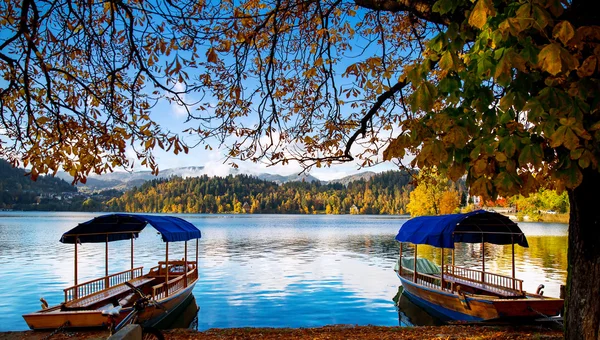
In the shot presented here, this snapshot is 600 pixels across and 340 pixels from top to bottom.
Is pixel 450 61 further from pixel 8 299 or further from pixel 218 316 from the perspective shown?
pixel 8 299

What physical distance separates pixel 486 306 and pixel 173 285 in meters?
11.3

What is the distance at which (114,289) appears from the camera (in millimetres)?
15969

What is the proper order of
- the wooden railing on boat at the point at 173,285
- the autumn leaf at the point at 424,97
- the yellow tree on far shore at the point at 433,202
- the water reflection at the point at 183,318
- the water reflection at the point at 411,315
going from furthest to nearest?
the yellow tree on far shore at the point at 433,202 → the water reflection at the point at 411,315 → the water reflection at the point at 183,318 → the wooden railing on boat at the point at 173,285 → the autumn leaf at the point at 424,97

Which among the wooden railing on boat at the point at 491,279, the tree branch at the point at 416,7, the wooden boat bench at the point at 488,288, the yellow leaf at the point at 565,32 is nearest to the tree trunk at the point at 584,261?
the tree branch at the point at 416,7

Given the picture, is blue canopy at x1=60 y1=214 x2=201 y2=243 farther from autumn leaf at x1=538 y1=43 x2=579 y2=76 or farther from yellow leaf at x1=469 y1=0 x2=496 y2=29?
autumn leaf at x1=538 y1=43 x2=579 y2=76

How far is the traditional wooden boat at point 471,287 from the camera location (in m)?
13.4

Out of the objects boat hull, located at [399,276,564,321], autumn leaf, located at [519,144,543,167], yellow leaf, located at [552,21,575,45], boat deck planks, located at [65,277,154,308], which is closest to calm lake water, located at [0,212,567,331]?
boat hull, located at [399,276,564,321]

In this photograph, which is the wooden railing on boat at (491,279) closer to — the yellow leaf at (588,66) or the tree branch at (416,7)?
the tree branch at (416,7)

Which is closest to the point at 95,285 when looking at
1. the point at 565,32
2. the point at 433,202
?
the point at 565,32

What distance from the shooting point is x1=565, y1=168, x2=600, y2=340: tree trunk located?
20.6 ft

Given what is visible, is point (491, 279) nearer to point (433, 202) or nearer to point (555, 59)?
point (555, 59)

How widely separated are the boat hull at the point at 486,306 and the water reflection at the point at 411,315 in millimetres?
353

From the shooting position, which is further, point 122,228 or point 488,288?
point 122,228

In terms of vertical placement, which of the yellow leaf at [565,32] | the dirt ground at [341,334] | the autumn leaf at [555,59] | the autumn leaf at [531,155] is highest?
the yellow leaf at [565,32]
